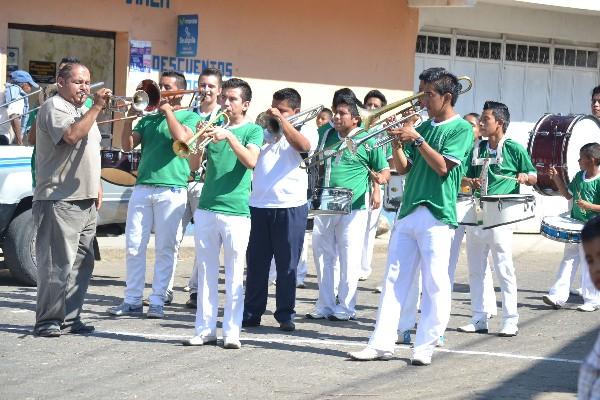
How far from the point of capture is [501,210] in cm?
1019

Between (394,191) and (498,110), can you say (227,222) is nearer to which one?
(498,110)

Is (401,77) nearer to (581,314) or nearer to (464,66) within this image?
(464,66)

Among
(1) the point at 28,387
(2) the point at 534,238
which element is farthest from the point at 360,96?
(1) the point at 28,387

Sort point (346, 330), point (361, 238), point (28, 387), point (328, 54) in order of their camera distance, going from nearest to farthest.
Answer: point (28, 387), point (346, 330), point (361, 238), point (328, 54)

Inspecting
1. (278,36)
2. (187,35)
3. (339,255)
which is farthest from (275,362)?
(278,36)

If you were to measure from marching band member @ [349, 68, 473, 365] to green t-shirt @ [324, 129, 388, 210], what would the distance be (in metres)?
2.02

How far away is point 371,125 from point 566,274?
11.4 feet

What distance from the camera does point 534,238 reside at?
62.7 feet

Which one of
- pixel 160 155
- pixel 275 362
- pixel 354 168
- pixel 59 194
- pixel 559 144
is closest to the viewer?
pixel 275 362

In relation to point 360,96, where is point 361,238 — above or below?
below

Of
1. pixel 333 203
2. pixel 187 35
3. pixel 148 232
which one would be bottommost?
pixel 148 232

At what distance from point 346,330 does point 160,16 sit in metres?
7.23

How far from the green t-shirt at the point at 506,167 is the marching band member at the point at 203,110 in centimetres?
231

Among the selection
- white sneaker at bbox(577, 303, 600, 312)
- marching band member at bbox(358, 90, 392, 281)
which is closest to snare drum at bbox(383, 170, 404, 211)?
marching band member at bbox(358, 90, 392, 281)
